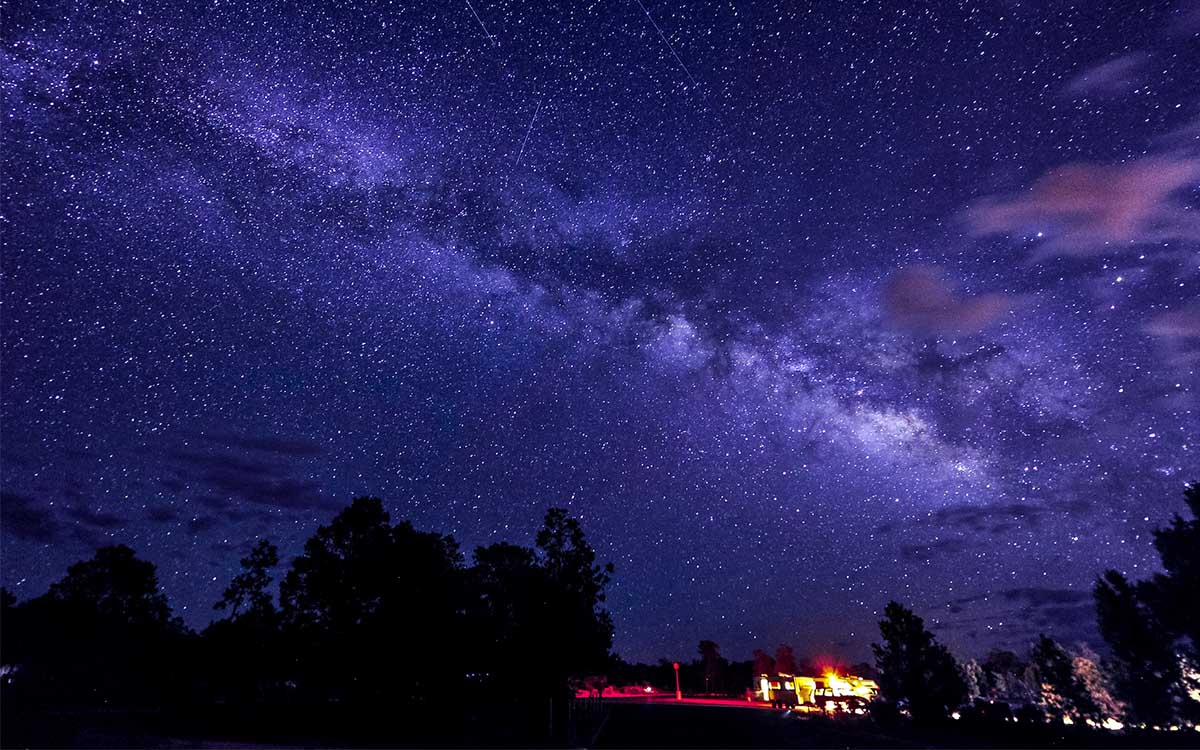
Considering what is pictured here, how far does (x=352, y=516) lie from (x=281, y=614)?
7.12m

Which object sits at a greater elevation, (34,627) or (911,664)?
(34,627)

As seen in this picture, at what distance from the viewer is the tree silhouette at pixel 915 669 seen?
45125mm

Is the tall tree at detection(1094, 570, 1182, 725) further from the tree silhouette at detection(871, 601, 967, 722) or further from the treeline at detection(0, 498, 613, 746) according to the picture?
the treeline at detection(0, 498, 613, 746)

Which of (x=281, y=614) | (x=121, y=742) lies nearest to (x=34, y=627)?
(x=281, y=614)

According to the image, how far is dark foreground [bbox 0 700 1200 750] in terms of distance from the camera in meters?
22.2

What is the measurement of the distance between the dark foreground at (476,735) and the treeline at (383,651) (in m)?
0.28

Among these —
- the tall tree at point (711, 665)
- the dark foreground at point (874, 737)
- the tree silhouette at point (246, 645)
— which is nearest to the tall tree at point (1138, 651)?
the dark foreground at point (874, 737)

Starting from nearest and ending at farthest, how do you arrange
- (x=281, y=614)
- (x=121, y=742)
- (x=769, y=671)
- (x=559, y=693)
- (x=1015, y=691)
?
(x=121, y=742) → (x=559, y=693) → (x=281, y=614) → (x=769, y=671) → (x=1015, y=691)

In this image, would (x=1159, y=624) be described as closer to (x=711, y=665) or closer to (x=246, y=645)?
(x=246, y=645)

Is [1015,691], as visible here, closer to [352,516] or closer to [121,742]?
[352,516]

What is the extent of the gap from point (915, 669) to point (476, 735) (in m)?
39.2

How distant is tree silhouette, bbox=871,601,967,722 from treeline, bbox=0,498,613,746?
26385 mm

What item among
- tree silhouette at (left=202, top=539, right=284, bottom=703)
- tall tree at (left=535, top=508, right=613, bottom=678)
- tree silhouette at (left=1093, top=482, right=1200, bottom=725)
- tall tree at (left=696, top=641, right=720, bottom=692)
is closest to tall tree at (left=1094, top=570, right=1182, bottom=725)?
tree silhouette at (left=1093, top=482, right=1200, bottom=725)

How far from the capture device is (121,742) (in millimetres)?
19641
